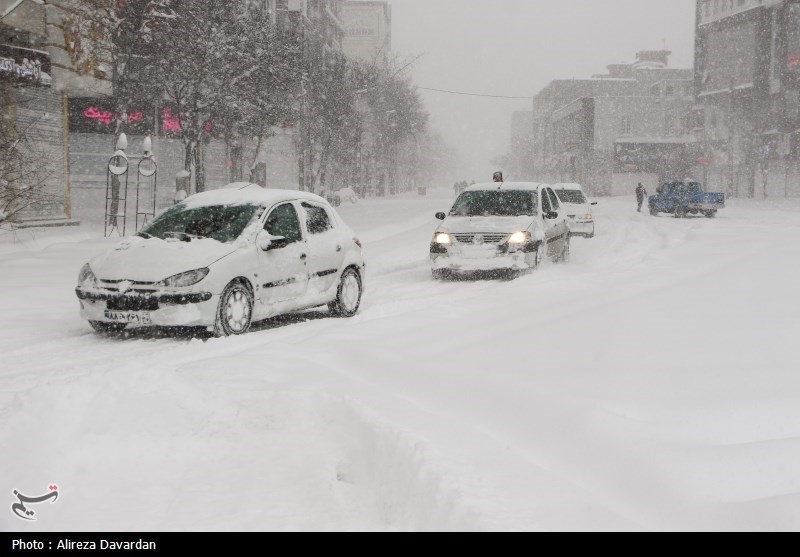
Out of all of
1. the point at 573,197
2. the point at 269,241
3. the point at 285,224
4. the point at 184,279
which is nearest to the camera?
the point at 184,279

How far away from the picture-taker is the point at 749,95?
75.8 m

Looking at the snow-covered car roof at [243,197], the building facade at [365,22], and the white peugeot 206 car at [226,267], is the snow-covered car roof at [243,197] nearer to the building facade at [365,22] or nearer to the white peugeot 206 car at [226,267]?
the white peugeot 206 car at [226,267]

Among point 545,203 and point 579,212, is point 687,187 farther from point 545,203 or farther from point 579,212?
point 545,203

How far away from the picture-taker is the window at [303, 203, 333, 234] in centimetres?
1051

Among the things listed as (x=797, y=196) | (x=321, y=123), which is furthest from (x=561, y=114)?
(x=321, y=123)

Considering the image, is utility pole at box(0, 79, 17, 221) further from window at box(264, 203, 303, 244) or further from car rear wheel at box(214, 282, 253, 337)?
car rear wheel at box(214, 282, 253, 337)

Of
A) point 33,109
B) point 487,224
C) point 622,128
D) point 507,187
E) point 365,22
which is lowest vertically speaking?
point 487,224

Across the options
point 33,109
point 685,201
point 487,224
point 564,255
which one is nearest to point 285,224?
point 487,224

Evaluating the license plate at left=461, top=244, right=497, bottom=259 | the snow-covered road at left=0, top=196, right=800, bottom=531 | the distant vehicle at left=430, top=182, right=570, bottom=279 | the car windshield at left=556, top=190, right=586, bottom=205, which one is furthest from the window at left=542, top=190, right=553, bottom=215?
the car windshield at left=556, top=190, right=586, bottom=205

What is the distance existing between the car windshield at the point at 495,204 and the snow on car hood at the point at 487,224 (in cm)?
43

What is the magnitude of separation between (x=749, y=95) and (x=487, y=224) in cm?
6935

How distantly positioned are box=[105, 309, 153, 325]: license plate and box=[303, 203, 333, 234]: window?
2.43 metres

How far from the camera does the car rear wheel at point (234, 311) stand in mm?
8797
